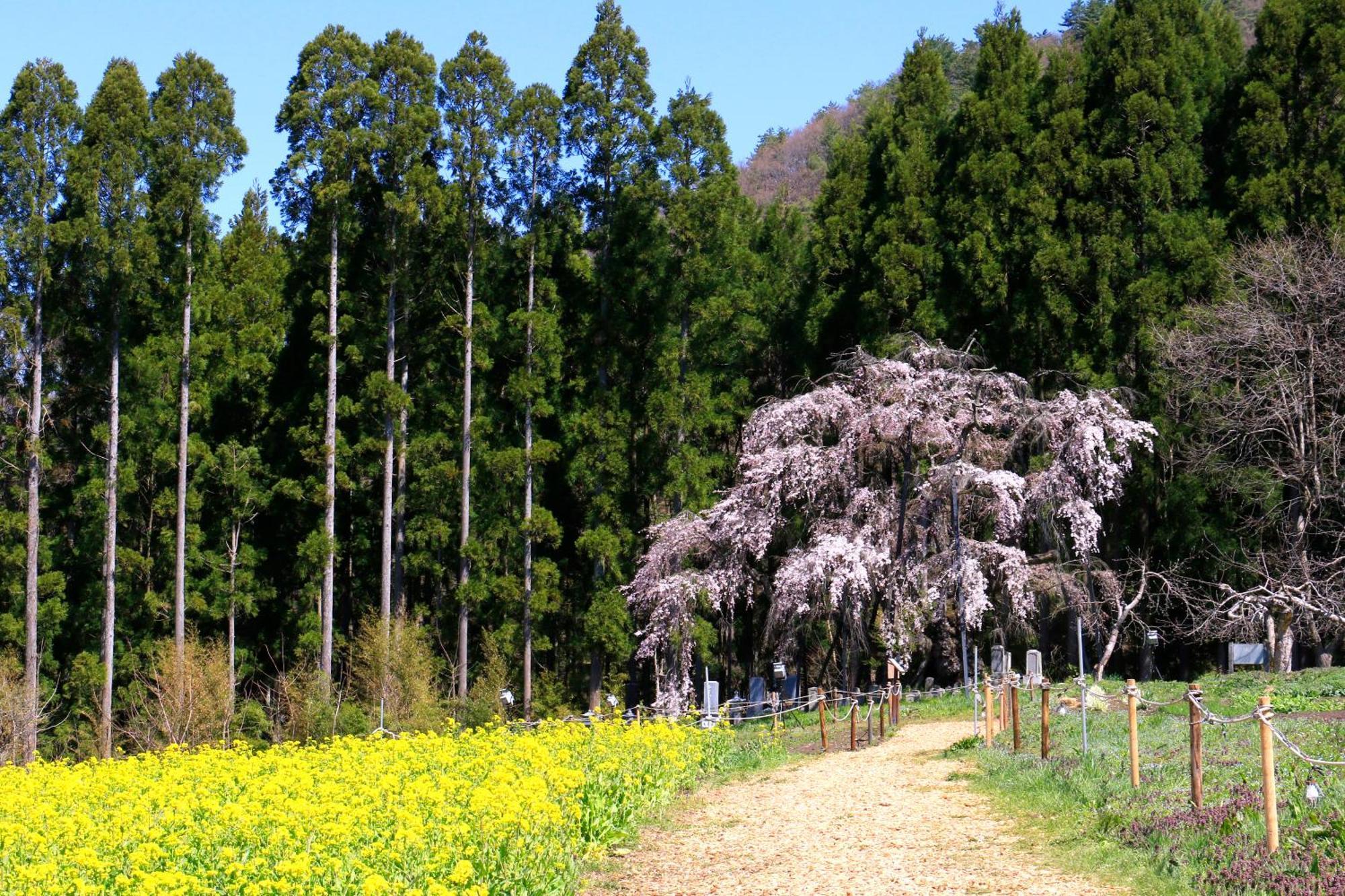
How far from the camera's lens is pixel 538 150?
30531mm

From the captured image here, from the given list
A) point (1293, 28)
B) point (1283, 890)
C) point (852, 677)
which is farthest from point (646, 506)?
point (1283, 890)

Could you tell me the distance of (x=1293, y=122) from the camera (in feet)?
86.9

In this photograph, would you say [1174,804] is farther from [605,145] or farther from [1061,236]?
[605,145]

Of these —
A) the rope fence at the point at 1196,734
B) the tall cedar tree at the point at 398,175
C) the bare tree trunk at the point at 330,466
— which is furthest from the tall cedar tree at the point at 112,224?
the rope fence at the point at 1196,734

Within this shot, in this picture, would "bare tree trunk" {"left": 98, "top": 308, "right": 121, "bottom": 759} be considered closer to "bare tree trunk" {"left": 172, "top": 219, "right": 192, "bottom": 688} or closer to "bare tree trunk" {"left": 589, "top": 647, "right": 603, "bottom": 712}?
"bare tree trunk" {"left": 172, "top": 219, "right": 192, "bottom": 688}

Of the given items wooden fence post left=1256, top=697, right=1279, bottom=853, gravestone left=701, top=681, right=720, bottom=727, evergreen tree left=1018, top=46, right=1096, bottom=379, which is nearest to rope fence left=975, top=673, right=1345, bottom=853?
wooden fence post left=1256, top=697, right=1279, bottom=853

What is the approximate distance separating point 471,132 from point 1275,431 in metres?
17.6

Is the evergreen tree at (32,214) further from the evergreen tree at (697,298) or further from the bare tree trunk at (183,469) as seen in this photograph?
the evergreen tree at (697,298)

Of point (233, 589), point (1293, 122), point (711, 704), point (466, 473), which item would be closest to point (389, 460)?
point (466, 473)

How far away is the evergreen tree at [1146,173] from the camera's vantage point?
1027 inches

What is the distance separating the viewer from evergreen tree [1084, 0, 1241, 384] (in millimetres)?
26094

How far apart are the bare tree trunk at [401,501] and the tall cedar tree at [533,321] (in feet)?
7.82

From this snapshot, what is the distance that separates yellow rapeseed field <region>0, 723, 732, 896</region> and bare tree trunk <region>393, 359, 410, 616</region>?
58.2ft

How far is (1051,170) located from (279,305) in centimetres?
1821
